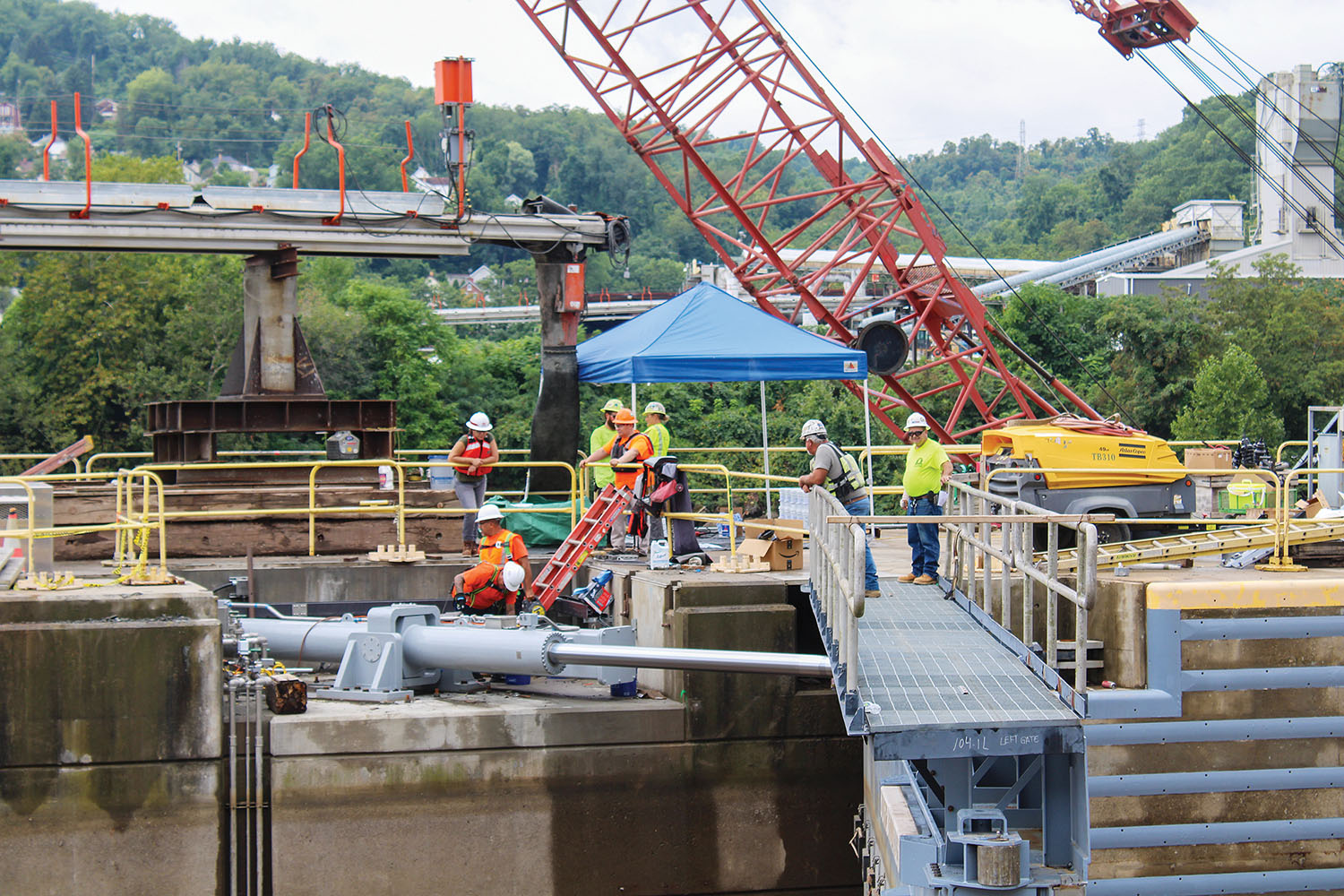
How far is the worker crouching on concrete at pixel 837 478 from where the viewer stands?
39.7 ft

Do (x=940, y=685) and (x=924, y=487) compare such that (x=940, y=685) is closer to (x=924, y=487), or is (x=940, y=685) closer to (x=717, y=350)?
(x=924, y=487)

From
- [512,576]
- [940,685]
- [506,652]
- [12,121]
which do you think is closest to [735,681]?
[506,652]

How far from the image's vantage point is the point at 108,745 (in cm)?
1051

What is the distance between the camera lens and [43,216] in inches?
692

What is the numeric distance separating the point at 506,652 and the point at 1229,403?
3371cm

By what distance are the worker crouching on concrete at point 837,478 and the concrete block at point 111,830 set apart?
18.8 ft

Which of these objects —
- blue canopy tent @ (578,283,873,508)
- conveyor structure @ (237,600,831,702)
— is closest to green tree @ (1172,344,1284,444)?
blue canopy tent @ (578,283,873,508)

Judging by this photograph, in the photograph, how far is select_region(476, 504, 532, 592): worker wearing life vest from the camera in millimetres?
12727

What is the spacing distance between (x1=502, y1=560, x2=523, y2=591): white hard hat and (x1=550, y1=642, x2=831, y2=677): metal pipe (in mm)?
1227

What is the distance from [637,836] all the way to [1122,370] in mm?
41123

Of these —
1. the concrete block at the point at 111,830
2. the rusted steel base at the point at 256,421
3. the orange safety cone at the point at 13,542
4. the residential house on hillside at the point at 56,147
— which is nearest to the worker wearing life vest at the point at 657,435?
the rusted steel base at the point at 256,421

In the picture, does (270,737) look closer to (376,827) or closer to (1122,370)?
(376,827)

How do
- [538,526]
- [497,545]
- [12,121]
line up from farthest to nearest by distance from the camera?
[12,121], [538,526], [497,545]

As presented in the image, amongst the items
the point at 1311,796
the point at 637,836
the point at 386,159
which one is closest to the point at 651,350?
the point at 637,836
